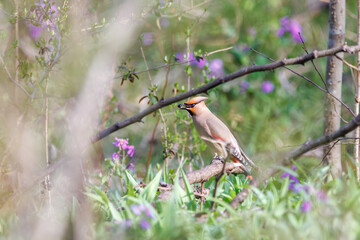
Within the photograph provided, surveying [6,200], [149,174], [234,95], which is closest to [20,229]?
[6,200]

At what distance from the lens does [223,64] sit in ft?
27.7

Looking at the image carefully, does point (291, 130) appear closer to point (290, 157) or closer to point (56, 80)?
point (56, 80)

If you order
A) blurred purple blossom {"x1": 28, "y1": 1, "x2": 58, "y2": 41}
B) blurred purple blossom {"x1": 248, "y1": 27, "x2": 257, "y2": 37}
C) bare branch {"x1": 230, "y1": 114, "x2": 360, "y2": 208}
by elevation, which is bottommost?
bare branch {"x1": 230, "y1": 114, "x2": 360, "y2": 208}

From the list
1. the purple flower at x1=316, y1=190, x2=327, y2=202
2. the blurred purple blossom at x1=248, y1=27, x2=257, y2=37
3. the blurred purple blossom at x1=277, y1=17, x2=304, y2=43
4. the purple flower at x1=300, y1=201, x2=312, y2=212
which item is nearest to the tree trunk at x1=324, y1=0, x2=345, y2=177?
the purple flower at x1=316, y1=190, x2=327, y2=202

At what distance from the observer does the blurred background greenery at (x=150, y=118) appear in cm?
247

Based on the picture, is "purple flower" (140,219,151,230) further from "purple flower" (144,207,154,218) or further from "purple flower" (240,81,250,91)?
"purple flower" (240,81,250,91)

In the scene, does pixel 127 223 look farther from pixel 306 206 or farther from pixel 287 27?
pixel 287 27

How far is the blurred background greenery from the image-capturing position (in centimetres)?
247

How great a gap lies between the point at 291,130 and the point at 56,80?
12.0ft

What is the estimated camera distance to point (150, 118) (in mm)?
7656

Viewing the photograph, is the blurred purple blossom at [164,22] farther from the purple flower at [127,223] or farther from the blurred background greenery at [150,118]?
the purple flower at [127,223]

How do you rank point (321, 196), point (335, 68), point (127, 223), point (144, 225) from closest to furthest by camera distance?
point (144, 225) → point (127, 223) → point (321, 196) → point (335, 68)

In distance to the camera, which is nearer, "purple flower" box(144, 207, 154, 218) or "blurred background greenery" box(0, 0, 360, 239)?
"blurred background greenery" box(0, 0, 360, 239)

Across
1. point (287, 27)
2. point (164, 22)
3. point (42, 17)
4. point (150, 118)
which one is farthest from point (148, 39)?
point (42, 17)
